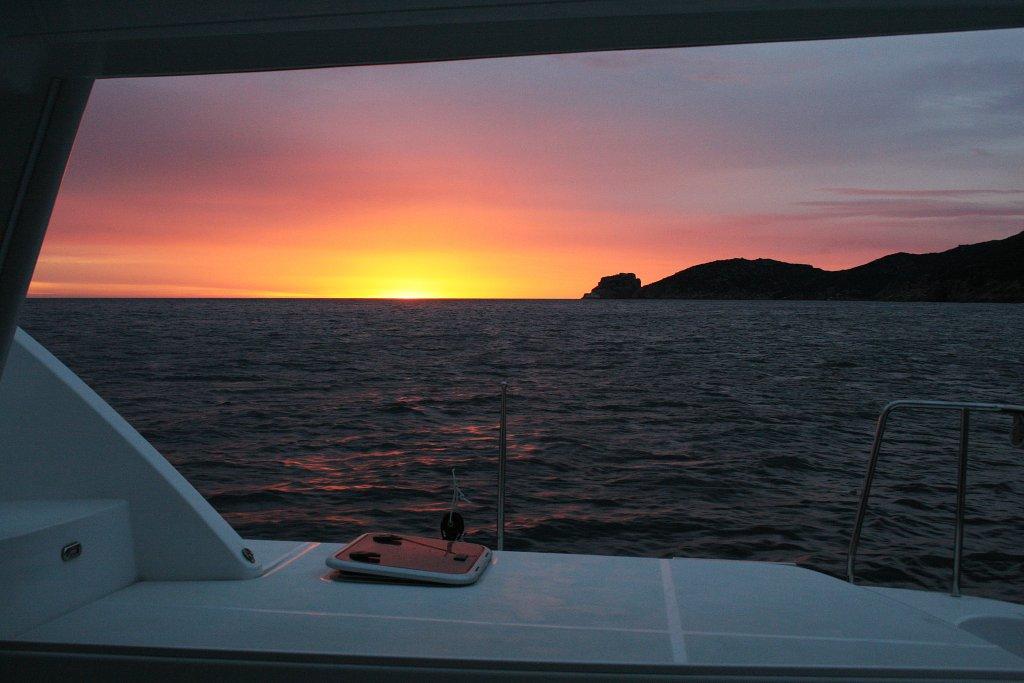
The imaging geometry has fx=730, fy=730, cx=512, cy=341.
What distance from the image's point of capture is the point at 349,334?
4231 centimetres

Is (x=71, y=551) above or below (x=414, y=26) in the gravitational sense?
below

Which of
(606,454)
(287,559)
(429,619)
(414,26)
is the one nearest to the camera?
(414,26)

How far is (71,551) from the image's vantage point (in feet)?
5.78

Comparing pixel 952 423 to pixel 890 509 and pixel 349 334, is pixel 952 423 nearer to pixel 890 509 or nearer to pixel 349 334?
pixel 890 509

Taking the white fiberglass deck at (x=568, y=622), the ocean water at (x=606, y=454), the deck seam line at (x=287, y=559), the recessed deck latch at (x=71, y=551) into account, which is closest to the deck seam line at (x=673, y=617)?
the white fiberglass deck at (x=568, y=622)

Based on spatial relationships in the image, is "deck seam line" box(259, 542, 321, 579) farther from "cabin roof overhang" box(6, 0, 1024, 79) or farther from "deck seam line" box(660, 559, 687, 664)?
"cabin roof overhang" box(6, 0, 1024, 79)

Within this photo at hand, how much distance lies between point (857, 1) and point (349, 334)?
4250 cm

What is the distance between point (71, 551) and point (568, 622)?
120cm

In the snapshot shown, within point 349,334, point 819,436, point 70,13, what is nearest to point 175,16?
point 70,13

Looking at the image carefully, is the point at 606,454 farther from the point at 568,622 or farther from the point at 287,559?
the point at 568,622

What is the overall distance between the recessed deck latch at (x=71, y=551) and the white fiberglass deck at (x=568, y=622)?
0.43 ft

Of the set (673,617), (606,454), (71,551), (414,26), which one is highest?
(414,26)

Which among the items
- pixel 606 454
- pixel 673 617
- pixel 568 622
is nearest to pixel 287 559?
pixel 568 622

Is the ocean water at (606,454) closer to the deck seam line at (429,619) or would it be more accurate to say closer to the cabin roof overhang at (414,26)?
the deck seam line at (429,619)
